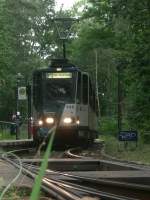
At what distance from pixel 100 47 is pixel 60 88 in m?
28.0

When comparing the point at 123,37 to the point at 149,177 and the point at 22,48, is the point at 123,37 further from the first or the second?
the point at 22,48

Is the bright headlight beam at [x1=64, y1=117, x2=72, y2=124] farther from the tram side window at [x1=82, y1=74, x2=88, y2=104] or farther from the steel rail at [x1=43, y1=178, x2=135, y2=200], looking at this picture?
the steel rail at [x1=43, y1=178, x2=135, y2=200]

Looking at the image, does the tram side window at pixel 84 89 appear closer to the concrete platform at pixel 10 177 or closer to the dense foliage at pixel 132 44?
the dense foliage at pixel 132 44

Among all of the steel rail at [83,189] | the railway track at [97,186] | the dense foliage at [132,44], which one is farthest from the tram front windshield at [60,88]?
the steel rail at [83,189]

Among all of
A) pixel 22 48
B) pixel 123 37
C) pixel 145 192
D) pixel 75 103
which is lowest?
pixel 145 192

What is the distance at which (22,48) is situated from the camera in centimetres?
8750

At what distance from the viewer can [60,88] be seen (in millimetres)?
28156

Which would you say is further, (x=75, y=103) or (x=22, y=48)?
(x=22, y=48)

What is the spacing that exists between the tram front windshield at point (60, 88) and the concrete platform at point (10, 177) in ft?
37.0

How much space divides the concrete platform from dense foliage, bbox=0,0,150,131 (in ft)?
37.2

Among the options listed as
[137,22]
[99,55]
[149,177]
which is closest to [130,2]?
[137,22]

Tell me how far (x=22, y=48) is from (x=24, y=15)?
4242mm

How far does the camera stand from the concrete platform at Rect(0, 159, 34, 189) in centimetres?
1054

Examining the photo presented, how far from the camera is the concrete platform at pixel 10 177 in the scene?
10.5 metres
